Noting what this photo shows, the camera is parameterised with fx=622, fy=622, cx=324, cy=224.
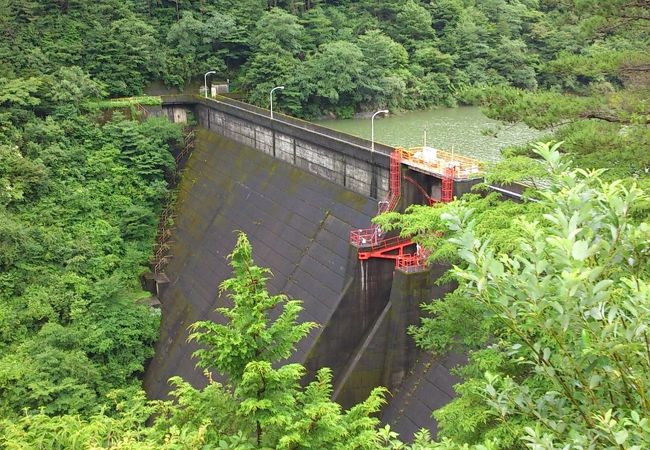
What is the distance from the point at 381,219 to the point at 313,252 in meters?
5.76

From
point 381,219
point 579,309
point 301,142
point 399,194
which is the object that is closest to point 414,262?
point 399,194

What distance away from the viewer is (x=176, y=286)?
17.6 meters

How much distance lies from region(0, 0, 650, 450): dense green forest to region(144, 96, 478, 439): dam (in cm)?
108

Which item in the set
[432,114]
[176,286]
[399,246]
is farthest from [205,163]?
A: [432,114]

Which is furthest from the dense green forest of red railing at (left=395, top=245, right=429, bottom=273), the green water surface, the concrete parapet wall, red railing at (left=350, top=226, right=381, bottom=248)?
the concrete parapet wall

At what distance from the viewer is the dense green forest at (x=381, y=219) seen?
3.11 metres

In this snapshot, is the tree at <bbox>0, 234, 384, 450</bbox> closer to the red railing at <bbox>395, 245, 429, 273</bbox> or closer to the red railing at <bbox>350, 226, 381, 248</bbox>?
the red railing at <bbox>395, 245, 429, 273</bbox>

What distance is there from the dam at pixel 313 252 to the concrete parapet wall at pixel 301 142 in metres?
0.04

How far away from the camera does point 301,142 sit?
669 inches

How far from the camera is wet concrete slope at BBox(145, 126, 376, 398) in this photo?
1380 cm

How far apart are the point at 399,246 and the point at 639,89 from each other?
5221mm

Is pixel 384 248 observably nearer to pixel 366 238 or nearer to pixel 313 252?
pixel 366 238

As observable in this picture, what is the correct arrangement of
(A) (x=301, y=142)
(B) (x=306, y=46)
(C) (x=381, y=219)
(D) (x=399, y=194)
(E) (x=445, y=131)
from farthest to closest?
(B) (x=306, y=46) < (E) (x=445, y=131) < (A) (x=301, y=142) < (D) (x=399, y=194) < (C) (x=381, y=219)

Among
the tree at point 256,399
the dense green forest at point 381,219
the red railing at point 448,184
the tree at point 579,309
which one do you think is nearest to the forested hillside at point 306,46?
the dense green forest at point 381,219
